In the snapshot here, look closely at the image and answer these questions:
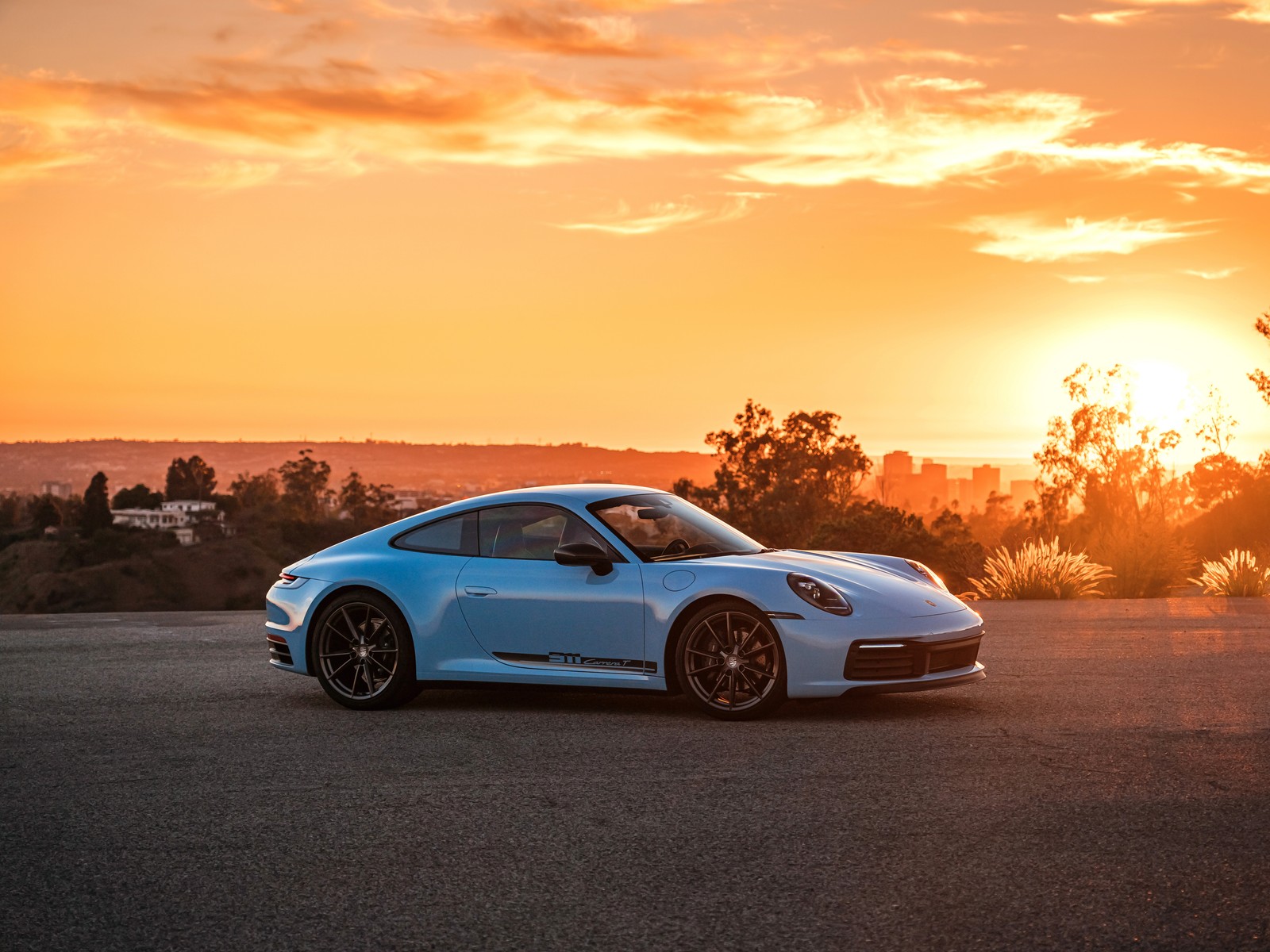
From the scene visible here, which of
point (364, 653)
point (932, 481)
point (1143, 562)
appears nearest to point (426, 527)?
point (364, 653)

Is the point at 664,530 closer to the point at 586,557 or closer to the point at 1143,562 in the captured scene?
the point at 586,557

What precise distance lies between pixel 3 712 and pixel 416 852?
5.17 meters

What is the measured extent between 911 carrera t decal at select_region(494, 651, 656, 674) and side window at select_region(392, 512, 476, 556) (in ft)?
2.60

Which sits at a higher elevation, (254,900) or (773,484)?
(773,484)

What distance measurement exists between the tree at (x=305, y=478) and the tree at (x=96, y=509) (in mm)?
12604

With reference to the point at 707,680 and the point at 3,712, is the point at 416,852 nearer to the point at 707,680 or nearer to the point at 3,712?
the point at 707,680

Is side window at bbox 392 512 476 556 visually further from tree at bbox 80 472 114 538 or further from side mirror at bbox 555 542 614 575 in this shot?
tree at bbox 80 472 114 538

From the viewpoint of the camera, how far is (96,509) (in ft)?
279

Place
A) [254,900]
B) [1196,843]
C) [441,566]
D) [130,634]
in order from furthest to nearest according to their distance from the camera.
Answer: [130,634], [441,566], [1196,843], [254,900]

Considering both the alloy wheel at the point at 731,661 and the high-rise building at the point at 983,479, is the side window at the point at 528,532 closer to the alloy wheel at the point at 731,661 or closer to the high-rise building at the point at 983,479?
the alloy wheel at the point at 731,661

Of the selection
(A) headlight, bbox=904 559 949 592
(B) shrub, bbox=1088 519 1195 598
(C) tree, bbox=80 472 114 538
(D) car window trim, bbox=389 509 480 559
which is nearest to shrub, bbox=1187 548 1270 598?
(B) shrub, bbox=1088 519 1195 598

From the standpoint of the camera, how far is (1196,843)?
17.4ft

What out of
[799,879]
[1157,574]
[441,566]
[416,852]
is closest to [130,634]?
[441,566]

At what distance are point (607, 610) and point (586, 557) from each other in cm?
Result: 35
